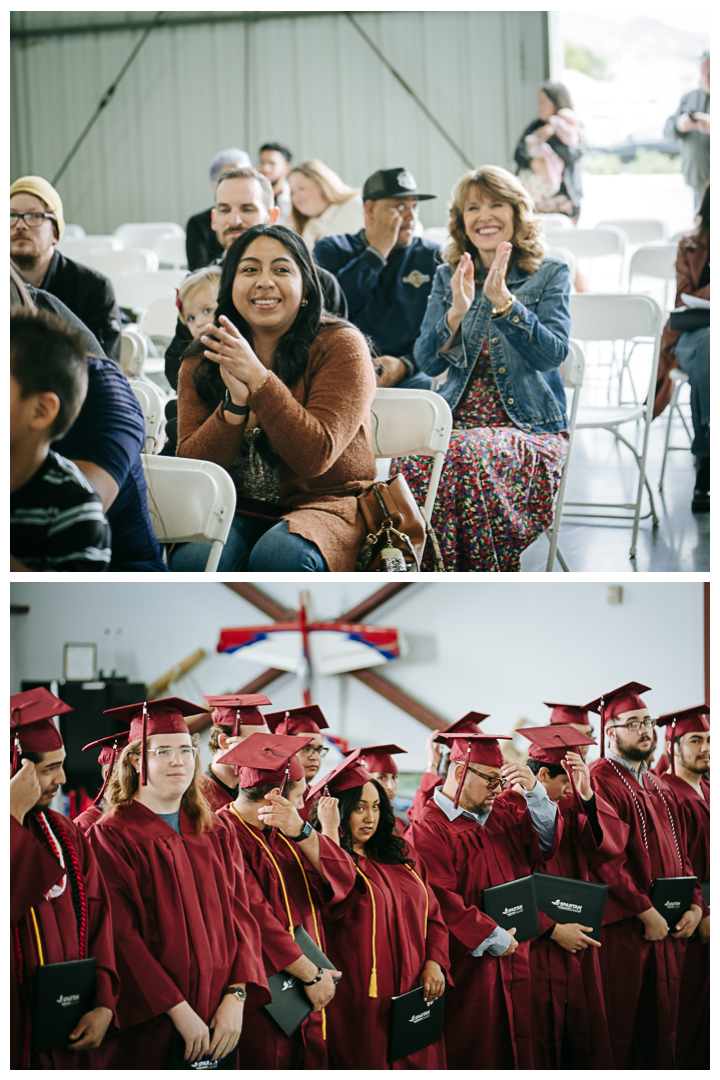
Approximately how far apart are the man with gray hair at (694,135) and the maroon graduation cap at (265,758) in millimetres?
5660

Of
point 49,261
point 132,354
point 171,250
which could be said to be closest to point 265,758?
point 49,261

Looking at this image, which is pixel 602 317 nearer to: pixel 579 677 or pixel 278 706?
pixel 579 677

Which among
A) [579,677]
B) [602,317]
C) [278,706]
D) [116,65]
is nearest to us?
[602,317]

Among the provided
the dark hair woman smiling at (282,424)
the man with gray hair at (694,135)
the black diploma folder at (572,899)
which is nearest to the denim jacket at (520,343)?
the dark hair woman smiling at (282,424)

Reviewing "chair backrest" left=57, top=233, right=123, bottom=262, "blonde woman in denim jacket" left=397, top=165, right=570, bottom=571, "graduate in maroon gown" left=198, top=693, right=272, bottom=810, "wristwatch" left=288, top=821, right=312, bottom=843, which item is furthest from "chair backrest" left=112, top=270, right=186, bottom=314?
"wristwatch" left=288, top=821, right=312, bottom=843

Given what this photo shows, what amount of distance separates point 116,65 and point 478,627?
6.06 m

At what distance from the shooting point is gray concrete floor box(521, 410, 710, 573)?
3.13m

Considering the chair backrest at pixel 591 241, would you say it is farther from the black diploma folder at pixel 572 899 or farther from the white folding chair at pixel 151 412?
the black diploma folder at pixel 572 899

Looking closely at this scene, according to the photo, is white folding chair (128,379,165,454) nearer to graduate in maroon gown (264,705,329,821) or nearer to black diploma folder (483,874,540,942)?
graduate in maroon gown (264,705,329,821)

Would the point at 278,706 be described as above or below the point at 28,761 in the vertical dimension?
below

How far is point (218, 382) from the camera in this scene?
6.74ft

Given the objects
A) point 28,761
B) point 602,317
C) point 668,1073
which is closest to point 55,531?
point 28,761

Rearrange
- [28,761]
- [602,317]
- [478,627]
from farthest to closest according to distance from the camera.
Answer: [478,627] < [602,317] < [28,761]

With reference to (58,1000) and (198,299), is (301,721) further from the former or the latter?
(198,299)
